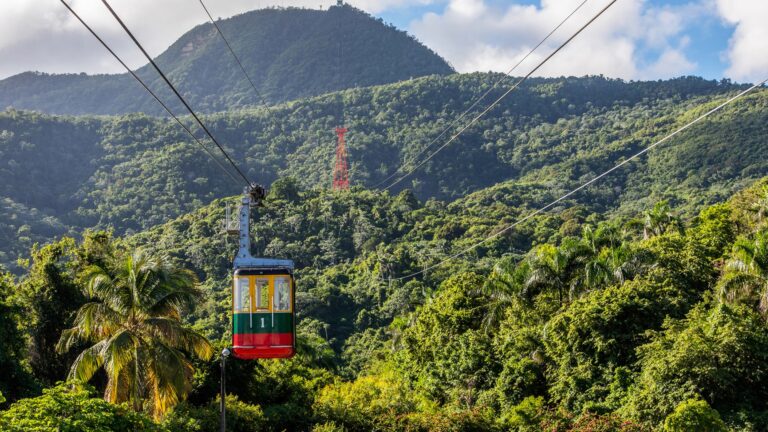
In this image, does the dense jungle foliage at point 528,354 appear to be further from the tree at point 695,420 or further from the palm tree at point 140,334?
the palm tree at point 140,334

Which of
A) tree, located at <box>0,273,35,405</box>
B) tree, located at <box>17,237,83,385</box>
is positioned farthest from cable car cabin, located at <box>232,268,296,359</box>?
tree, located at <box>17,237,83,385</box>

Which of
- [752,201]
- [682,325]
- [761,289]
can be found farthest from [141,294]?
[752,201]

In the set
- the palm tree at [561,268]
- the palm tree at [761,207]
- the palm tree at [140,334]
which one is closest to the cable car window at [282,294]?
the palm tree at [140,334]

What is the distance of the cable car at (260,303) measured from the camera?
18.2m

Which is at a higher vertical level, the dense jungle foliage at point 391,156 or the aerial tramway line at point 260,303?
the dense jungle foliage at point 391,156

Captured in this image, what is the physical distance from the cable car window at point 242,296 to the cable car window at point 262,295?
0.20 meters

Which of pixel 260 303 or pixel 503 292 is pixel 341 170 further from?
pixel 260 303

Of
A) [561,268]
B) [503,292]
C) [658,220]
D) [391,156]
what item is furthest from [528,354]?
[391,156]

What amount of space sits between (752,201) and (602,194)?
82.6m

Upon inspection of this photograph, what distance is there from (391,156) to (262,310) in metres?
163

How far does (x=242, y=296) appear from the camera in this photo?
1833 cm

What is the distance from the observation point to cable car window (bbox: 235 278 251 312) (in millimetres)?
18234

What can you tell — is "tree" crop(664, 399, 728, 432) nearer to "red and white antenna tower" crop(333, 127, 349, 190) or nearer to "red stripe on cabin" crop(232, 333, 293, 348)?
"red stripe on cabin" crop(232, 333, 293, 348)

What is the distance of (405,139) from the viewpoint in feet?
605
